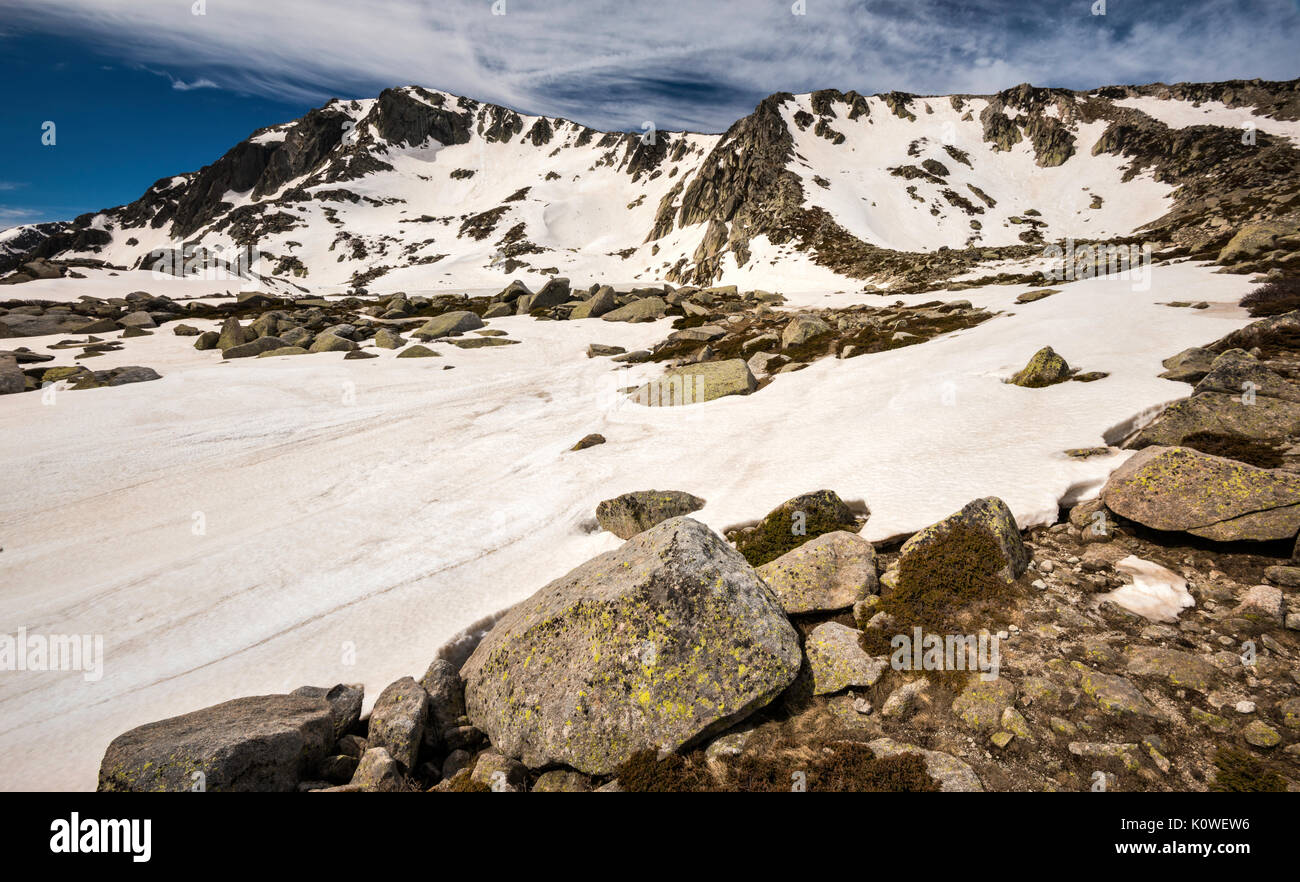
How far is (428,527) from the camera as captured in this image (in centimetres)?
1374

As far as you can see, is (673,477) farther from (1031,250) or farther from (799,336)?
(1031,250)

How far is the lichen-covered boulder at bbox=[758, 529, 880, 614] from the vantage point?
7406 mm

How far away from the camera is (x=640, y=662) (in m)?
5.72

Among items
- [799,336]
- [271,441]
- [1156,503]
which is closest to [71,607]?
[271,441]

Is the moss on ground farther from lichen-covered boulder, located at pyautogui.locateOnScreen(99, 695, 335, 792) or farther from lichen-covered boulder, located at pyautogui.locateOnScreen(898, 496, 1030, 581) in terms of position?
lichen-covered boulder, located at pyautogui.locateOnScreen(99, 695, 335, 792)

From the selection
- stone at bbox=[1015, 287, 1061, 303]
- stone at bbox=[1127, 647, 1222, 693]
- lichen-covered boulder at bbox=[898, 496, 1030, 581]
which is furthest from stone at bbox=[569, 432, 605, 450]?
stone at bbox=[1015, 287, 1061, 303]

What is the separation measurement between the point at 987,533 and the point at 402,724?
8755 millimetres

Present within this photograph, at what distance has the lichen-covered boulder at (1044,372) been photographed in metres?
16.4

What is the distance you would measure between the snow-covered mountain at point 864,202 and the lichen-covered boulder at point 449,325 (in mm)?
47341

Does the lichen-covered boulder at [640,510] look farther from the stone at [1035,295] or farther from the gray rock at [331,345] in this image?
the stone at [1035,295]

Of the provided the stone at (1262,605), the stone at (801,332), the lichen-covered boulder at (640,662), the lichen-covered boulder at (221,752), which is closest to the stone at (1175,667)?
the stone at (1262,605)

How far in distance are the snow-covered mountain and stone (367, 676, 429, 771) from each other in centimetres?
6794

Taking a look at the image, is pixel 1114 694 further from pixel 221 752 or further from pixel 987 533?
pixel 221 752
